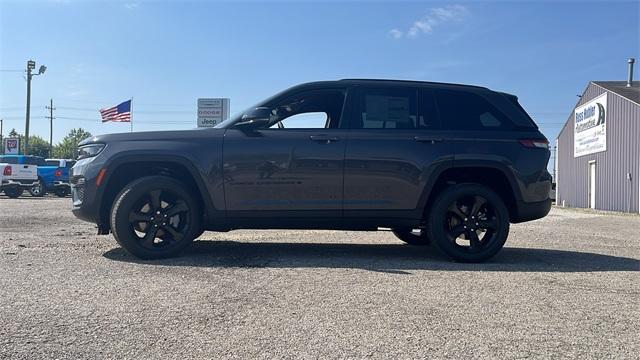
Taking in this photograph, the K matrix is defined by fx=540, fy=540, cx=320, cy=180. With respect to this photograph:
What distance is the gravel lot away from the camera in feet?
10.4

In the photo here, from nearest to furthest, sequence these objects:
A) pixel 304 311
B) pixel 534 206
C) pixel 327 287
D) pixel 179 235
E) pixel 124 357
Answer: pixel 124 357 < pixel 304 311 < pixel 327 287 < pixel 179 235 < pixel 534 206

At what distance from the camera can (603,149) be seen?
2505cm

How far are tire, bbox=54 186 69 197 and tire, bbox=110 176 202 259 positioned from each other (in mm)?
21752

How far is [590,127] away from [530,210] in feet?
77.1

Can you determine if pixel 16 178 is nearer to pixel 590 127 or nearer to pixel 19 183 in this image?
pixel 19 183

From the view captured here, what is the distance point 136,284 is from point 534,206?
14.2ft

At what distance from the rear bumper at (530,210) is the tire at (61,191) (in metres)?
23.7

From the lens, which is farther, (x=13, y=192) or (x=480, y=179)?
(x=13, y=192)

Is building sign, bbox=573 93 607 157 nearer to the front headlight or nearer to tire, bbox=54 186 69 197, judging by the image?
the front headlight

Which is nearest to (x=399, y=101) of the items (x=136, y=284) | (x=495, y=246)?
(x=495, y=246)

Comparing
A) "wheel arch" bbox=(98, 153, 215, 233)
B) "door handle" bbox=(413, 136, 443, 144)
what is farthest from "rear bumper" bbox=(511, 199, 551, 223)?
"wheel arch" bbox=(98, 153, 215, 233)

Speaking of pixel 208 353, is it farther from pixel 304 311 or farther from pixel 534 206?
pixel 534 206

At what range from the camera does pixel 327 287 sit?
4.48 meters

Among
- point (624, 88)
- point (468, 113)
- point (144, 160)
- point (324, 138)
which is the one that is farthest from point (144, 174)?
point (624, 88)
